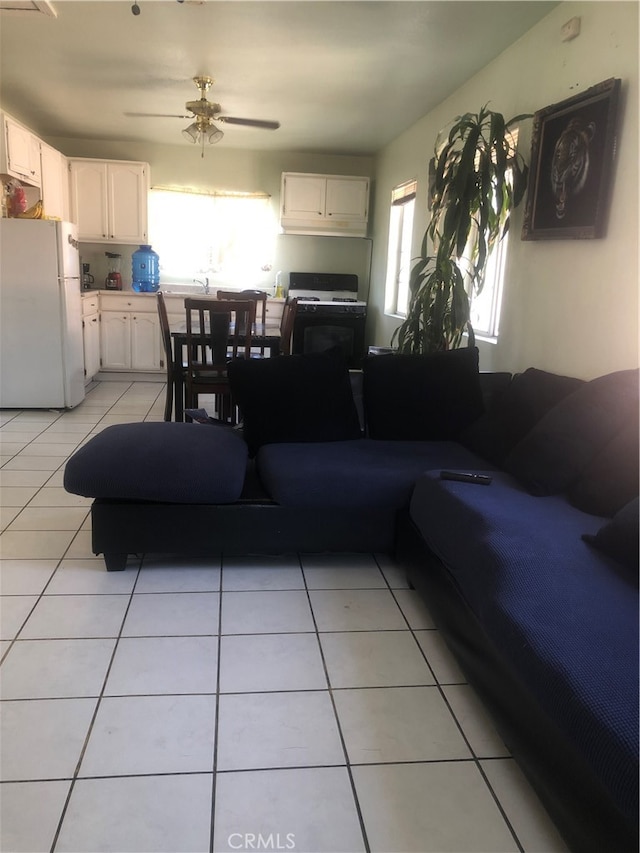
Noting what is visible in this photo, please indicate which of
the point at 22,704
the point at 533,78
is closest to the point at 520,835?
the point at 22,704

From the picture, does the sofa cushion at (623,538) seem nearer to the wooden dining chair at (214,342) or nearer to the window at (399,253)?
the wooden dining chair at (214,342)

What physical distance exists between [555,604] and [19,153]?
17.0 feet

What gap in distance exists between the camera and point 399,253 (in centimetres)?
574

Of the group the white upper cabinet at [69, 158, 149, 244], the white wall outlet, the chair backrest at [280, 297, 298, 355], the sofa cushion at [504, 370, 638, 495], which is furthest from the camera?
the white upper cabinet at [69, 158, 149, 244]

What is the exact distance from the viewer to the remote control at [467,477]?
212 centimetres

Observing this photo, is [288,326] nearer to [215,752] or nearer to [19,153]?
[19,153]

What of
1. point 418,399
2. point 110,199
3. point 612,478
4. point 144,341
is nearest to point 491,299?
point 418,399

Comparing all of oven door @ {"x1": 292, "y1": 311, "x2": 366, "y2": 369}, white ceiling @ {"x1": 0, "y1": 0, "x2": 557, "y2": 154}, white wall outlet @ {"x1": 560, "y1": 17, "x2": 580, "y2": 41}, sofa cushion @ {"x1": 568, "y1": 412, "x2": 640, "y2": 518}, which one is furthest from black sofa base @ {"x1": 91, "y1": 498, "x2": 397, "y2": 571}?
oven door @ {"x1": 292, "y1": 311, "x2": 366, "y2": 369}

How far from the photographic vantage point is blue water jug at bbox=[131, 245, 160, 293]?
631cm

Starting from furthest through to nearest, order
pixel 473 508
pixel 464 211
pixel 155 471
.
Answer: pixel 464 211, pixel 155 471, pixel 473 508

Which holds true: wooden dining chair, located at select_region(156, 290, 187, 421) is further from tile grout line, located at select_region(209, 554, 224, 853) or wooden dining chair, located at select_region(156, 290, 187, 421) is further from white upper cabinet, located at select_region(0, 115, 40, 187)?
tile grout line, located at select_region(209, 554, 224, 853)

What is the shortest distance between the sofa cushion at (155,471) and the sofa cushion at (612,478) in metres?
1.24

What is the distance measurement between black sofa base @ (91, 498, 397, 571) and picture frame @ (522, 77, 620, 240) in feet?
5.07

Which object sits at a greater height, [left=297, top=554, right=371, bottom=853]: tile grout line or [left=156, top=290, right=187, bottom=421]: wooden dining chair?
[left=156, top=290, right=187, bottom=421]: wooden dining chair
